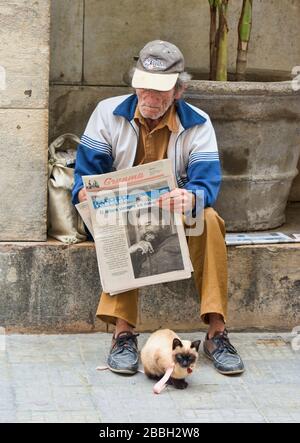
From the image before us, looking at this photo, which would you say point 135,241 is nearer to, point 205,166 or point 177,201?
point 177,201

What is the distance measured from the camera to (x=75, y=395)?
4844 mm

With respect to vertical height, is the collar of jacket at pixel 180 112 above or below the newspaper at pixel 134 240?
above

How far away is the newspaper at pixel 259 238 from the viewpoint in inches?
223

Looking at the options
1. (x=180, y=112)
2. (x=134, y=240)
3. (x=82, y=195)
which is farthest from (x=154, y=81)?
(x=134, y=240)

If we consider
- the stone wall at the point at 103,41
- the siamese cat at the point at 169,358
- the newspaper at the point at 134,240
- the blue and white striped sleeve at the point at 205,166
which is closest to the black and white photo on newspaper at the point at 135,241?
the newspaper at the point at 134,240

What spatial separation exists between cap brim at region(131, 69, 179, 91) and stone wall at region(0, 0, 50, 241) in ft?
1.64

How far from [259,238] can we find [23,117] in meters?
1.37

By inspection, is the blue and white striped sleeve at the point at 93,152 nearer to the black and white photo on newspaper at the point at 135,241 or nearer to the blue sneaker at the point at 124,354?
the black and white photo on newspaper at the point at 135,241

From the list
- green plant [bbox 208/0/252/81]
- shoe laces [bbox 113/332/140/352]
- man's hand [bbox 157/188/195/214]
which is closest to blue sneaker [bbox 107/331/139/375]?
shoe laces [bbox 113/332/140/352]

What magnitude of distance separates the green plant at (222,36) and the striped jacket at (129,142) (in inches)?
22.7

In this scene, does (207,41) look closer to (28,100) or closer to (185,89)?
(185,89)

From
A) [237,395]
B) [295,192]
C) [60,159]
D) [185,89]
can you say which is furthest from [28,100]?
[295,192]

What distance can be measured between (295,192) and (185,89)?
1619 millimetres

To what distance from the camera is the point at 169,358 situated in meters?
4.92
